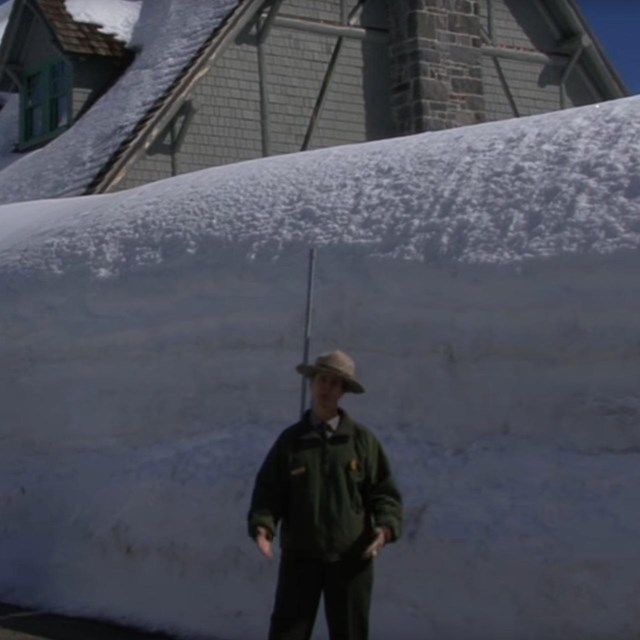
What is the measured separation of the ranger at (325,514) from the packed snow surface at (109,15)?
1352 centimetres

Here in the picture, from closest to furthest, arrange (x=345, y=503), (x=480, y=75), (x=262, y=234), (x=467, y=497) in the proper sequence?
1. (x=345, y=503)
2. (x=467, y=497)
3. (x=262, y=234)
4. (x=480, y=75)

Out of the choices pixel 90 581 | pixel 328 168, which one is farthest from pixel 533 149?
pixel 90 581

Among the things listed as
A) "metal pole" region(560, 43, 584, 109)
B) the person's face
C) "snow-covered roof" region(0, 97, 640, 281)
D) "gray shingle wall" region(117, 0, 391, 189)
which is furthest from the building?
the person's face

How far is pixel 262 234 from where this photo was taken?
28.1 ft

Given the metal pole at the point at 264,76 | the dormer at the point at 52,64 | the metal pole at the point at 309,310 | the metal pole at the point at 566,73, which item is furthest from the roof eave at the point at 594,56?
the metal pole at the point at 309,310

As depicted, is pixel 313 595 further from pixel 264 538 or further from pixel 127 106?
pixel 127 106

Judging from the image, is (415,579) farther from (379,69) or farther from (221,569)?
(379,69)

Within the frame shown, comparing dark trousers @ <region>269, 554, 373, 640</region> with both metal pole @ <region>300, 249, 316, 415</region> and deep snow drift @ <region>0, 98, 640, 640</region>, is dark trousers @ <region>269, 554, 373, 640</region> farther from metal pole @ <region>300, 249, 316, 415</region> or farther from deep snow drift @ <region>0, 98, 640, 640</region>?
metal pole @ <region>300, 249, 316, 415</region>

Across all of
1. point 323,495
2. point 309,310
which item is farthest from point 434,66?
point 323,495

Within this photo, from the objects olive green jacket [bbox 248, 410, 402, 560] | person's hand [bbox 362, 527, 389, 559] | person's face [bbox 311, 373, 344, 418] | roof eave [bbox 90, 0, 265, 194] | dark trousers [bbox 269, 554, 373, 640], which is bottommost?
dark trousers [bbox 269, 554, 373, 640]

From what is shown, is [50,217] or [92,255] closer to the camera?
[92,255]

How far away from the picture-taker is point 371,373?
7.89 meters

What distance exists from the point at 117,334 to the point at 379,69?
33.8ft

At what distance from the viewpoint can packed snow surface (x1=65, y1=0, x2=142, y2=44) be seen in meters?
19.0
